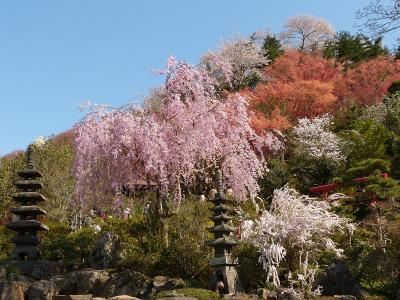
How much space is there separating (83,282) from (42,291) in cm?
108

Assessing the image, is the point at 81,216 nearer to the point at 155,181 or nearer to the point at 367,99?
the point at 155,181

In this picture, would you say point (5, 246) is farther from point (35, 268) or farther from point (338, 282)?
point (338, 282)

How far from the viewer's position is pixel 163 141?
51.6 ft

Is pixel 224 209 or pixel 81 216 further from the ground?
pixel 81 216

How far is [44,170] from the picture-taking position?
30141 millimetres

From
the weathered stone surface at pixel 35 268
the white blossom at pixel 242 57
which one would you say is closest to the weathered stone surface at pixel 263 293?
the weathered stone surface at pixel 35 268

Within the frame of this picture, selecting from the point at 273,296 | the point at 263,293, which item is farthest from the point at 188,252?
the point at 273,296

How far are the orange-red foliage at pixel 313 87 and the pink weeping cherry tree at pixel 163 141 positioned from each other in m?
14.4

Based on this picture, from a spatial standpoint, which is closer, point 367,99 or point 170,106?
point 170,106

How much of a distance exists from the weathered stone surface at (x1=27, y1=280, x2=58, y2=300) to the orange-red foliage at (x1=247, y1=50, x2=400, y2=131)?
1997cm

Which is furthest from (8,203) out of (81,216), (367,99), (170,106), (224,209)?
(367,99)

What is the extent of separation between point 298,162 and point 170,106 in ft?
48.7

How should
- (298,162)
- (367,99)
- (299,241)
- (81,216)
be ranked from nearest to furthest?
1. (299,241)
2. (81,216)
3. (298,162)
4. (367,99)

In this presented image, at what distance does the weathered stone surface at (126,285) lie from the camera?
1282cm
